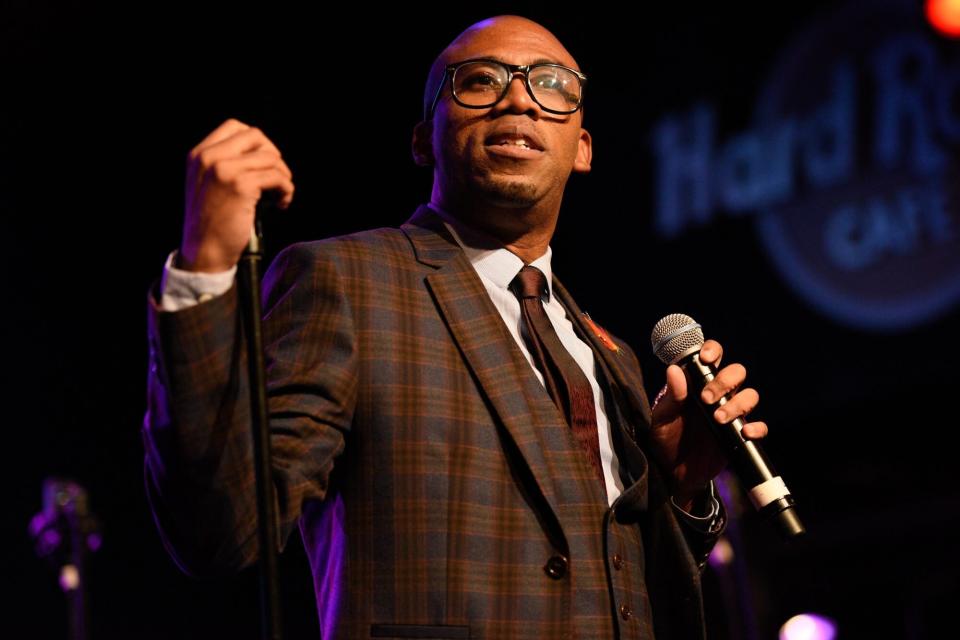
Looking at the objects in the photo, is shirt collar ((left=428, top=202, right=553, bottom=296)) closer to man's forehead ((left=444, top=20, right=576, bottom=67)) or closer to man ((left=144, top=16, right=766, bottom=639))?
man ((left=144, top=16, right=766, bottom=639))

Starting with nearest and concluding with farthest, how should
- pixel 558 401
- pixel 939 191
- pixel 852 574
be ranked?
pixel 558 401
pixel 939 191
pixel 852 574

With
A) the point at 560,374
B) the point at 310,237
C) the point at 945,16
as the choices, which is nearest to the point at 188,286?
the point at 560,374

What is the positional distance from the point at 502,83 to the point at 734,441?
0.80m

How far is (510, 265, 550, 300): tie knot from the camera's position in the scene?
196 centimetres

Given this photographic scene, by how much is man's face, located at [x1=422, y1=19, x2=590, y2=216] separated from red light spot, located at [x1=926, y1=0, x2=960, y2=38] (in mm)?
2984

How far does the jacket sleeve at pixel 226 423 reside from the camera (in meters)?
1.33

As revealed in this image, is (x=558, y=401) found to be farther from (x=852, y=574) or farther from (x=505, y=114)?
(x=852, y=574)

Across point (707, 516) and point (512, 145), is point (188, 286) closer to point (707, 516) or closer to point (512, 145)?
point (512, 145)

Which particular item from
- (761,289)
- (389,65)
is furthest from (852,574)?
(389,65)

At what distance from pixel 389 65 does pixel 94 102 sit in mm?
1433

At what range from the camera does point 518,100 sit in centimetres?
206

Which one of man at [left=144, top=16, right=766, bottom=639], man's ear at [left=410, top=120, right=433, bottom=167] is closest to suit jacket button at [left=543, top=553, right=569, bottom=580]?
man at [left=144, top=16, right=766, bottom=639]

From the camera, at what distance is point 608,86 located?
5551mm

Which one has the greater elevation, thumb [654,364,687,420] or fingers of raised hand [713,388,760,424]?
thumb [654,364,687,420]
